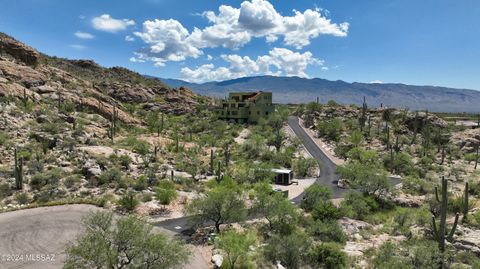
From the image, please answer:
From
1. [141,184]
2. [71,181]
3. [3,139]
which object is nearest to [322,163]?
[141,184]

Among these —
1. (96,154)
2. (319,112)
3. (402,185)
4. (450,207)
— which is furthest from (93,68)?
(450,207)

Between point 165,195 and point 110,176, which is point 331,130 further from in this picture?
point 110,176

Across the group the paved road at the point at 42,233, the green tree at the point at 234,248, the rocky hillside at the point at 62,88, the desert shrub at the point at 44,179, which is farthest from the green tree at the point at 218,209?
the rocky hillside at the point at 62,88

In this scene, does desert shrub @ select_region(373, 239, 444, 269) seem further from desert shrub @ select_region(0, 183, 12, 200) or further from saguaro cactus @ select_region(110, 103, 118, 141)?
saguaro cactus @ select_region(110, 103, 118, 141)

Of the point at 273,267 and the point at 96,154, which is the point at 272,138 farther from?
the point at 273,267

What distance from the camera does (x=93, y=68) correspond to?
108 metres

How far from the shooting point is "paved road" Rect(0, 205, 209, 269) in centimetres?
2030

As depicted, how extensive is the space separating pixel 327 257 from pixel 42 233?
1803 centimetres

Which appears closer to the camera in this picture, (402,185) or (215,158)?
(402,185)

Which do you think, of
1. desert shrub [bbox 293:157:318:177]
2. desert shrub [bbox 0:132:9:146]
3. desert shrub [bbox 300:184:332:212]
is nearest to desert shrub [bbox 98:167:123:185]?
desert shrub [bbox 0:132:9:146]

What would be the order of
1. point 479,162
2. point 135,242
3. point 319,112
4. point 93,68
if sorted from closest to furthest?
point 135,242
point 479,162
point 319,112
point 93,68

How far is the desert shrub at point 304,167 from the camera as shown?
50.3m

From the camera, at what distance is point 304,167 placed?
5050 centimetres

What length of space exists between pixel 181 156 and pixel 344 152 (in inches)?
1133
